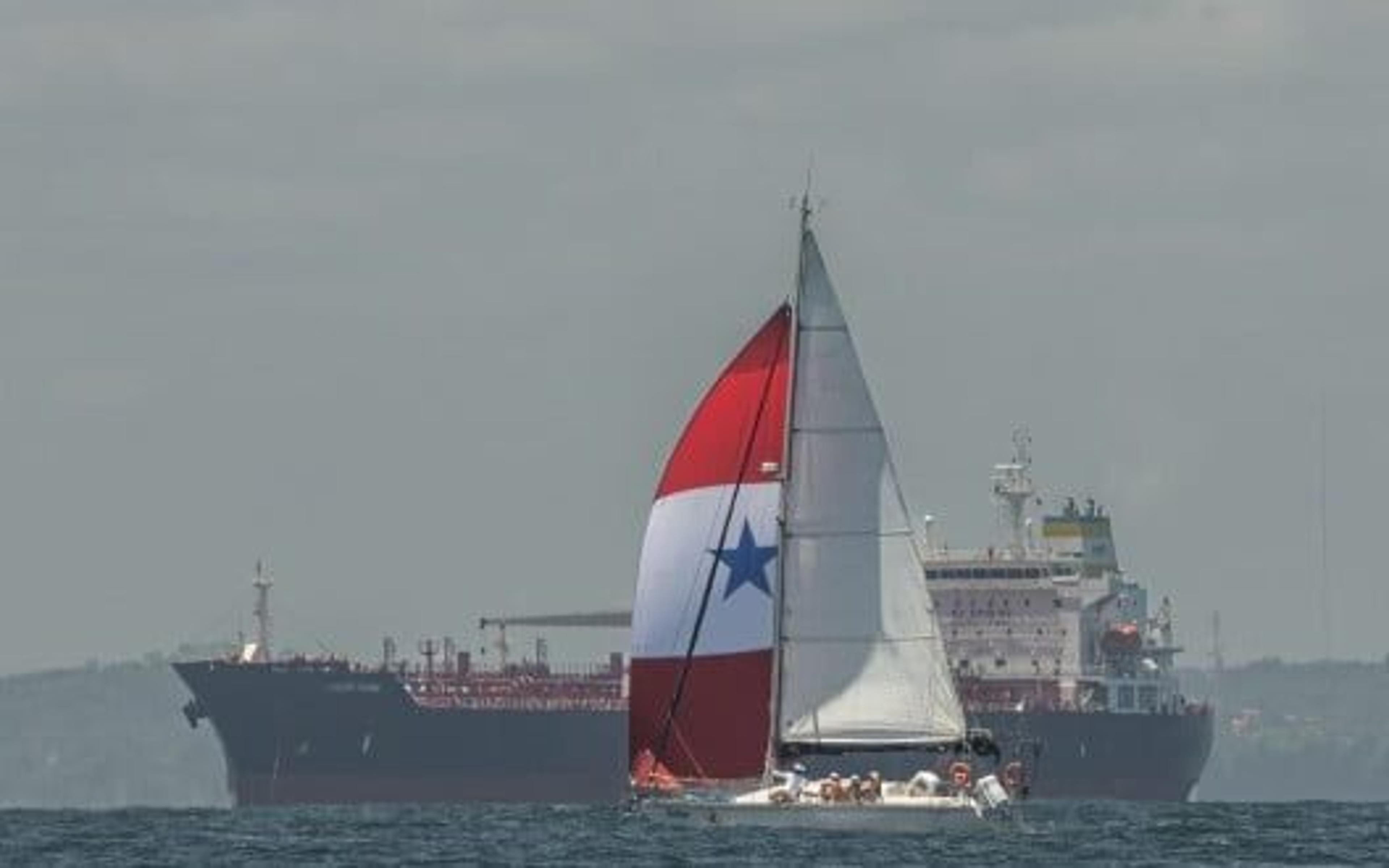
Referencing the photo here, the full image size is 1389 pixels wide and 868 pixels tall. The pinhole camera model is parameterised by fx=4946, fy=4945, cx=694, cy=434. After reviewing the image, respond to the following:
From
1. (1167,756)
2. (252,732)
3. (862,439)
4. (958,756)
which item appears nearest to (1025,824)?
(958,756)

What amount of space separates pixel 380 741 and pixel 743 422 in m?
69.1

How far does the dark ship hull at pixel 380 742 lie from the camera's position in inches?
6309

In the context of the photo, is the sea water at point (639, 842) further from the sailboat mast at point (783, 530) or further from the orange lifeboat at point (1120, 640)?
the orange lifeboat at point (1120, 640)

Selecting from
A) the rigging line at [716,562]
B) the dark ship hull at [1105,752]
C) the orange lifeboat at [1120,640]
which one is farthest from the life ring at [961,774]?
the orange lifeboat at [1120,640]

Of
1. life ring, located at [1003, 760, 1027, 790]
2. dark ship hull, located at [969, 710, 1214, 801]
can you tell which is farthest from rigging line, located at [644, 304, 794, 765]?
dark ship hull, located at [969, 710, 1214, 801]

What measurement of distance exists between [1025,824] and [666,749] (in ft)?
38.2

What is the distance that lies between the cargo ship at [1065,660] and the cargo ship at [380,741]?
14.5m

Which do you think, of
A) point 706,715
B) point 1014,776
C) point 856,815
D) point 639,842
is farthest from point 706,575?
point 1014,776

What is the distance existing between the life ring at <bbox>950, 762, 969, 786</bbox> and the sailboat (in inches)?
4.2

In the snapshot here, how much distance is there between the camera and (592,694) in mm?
170750

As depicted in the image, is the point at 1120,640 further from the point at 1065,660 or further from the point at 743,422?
the point at 743,422

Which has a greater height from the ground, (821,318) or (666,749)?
(821,318)

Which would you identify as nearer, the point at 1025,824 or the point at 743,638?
the point at 743,638

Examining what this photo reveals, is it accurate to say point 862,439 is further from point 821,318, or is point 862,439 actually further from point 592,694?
point 592,694
